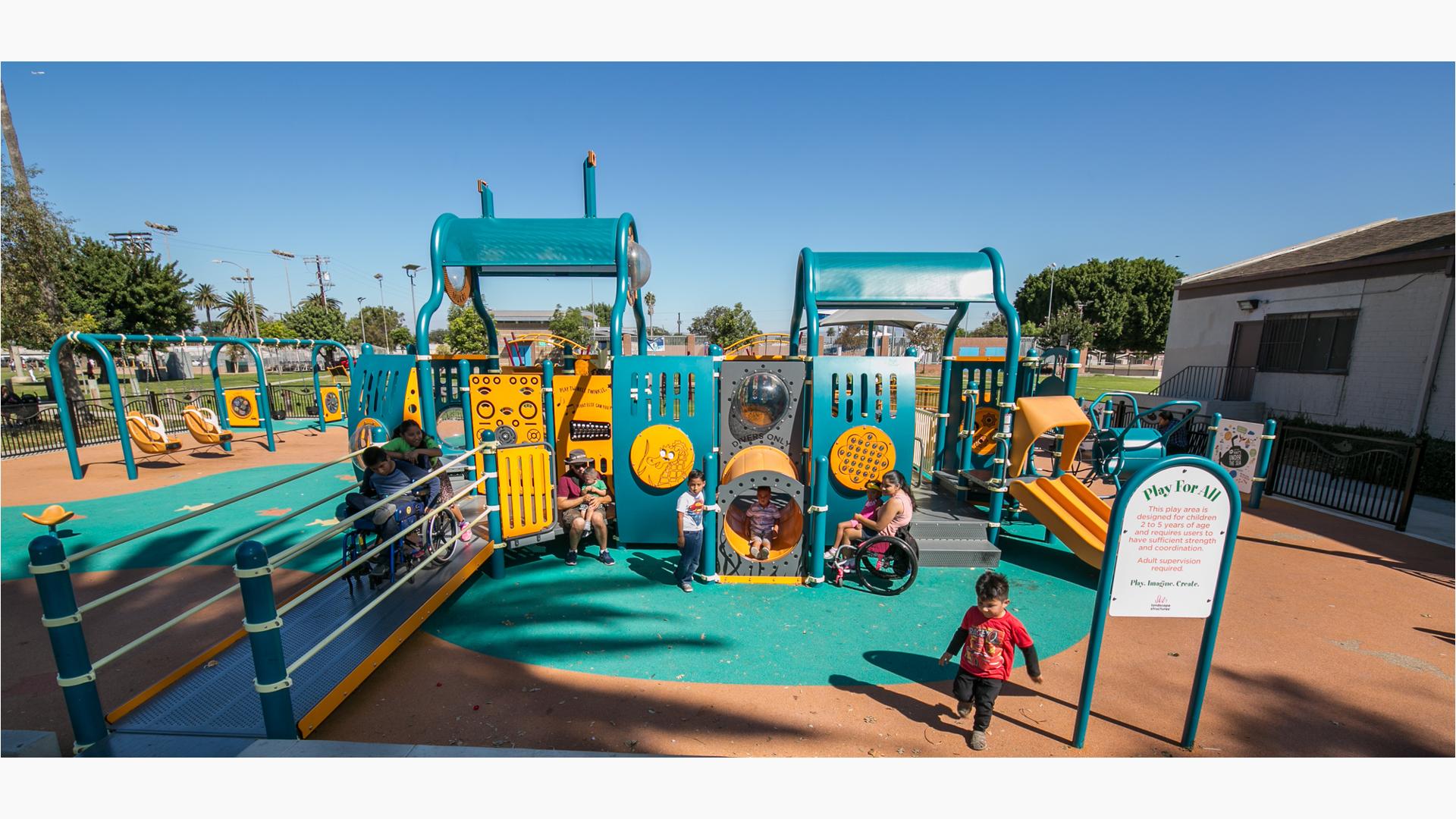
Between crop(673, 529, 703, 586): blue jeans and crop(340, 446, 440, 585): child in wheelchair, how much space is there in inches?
103

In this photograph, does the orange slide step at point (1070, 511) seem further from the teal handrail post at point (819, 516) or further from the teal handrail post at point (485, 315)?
the teal handrail post at point (485, 315)

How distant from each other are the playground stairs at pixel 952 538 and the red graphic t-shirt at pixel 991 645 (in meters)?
2.93

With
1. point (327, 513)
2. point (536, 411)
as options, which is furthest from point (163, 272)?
point (536, 411)

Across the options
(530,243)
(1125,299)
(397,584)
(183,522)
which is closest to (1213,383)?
(530,243)

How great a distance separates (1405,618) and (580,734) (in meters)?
7.98

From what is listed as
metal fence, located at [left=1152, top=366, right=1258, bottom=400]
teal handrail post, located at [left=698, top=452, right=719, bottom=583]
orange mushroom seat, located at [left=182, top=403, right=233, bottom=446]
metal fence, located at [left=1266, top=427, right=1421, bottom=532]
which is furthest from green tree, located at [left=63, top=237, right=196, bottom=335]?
metal fence, located at [left=1152, top=366, right=1258, bottom=400]

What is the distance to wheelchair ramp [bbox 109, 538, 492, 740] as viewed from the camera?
129 inches

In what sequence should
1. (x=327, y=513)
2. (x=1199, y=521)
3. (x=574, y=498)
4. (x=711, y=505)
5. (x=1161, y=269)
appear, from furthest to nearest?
(x=1161, y=269), (x=327, y=513), (x=574, y=498), (x=711, y=505), (x=1199, y=521)

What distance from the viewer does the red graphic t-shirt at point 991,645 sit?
359 centimetres

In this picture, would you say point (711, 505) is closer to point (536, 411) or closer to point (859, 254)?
point (536, 411)

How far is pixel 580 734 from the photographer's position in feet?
12.0

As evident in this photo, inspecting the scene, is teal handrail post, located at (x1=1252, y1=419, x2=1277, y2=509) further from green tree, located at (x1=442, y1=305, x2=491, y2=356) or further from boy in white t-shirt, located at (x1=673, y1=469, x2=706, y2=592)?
green tree, located at (x1=442, y1=305, x2=491, y2=356)

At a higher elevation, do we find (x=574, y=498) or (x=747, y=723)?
(x=574, y=498)

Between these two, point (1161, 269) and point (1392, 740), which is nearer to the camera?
point (1392, 740)
